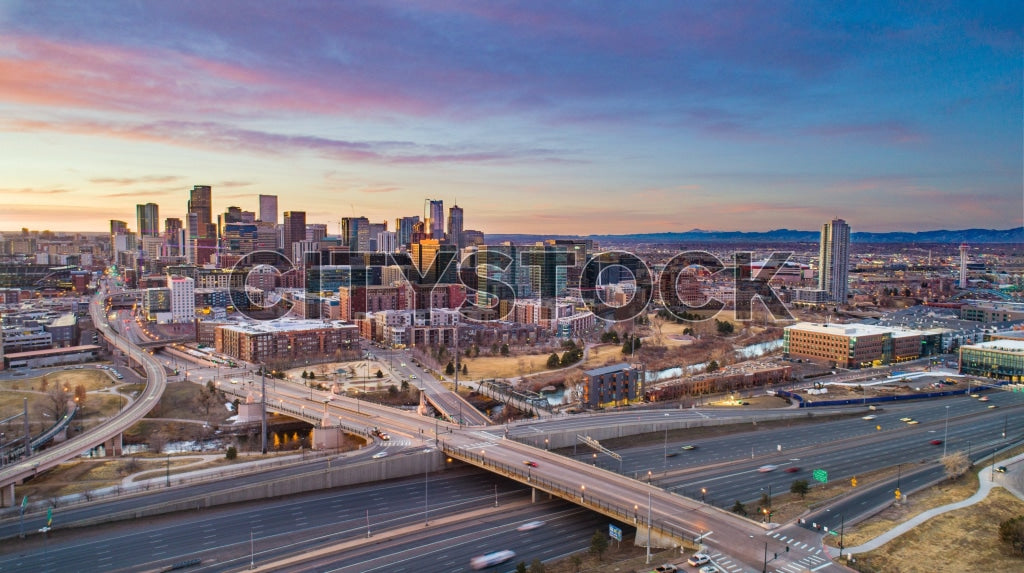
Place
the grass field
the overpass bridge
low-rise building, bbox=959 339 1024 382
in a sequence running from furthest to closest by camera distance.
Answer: the grass field → low-rise building, bbox=959 339 1024 382 → the overpass bridge

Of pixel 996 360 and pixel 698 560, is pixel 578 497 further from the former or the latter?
pixel 996 360

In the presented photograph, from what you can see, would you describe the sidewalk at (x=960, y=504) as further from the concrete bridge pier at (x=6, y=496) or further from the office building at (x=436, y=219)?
the office building at (x=436, y=219)

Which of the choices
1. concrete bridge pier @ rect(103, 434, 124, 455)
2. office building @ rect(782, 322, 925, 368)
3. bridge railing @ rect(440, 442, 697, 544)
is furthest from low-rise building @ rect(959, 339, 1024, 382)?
concrete bridge pier @ rect(103, 434, 124, 455)

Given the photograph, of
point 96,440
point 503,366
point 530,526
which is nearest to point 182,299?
point 503,366

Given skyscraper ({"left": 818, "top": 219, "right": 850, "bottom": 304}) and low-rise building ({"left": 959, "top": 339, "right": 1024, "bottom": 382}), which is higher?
skyscraper ({"left": 818, "top": 219, "right": 850, "bottom": 304})

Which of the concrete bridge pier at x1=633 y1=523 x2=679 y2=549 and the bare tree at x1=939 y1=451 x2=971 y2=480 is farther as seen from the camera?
the bare tree at x1=939 y1=451 x2=971 y2=480

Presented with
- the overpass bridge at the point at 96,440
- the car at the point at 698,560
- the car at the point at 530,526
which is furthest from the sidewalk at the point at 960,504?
the overpass bridge at the point at 96,440

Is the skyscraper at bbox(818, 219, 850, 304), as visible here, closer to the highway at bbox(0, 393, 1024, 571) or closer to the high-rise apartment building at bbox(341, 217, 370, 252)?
the highway at bbox(0, 393, 1024, 571)
